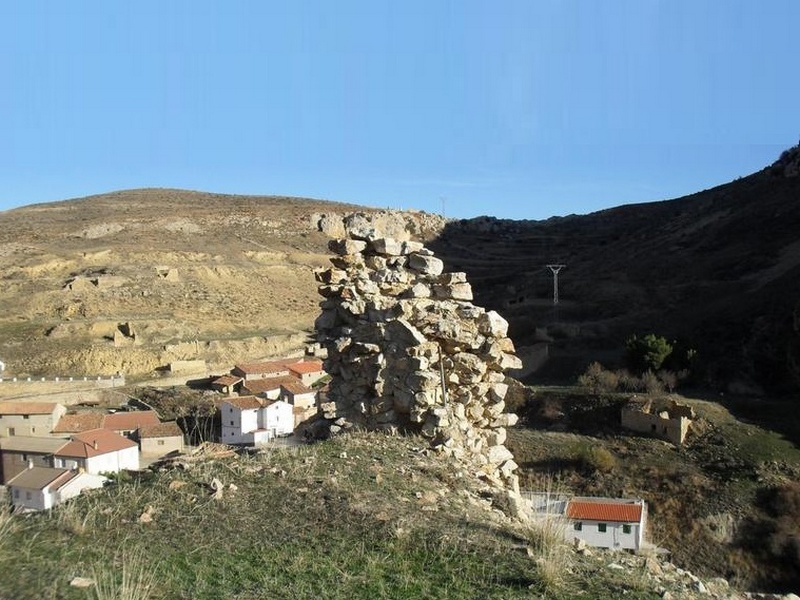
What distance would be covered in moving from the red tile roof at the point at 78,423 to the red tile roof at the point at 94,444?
3.29 metres

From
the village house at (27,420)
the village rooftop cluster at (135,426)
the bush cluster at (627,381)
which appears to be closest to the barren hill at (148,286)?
the village rooftop cluster at (135,426)

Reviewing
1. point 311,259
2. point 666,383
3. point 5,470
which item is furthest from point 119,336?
point 666,383

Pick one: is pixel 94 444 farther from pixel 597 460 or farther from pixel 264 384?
pixel 597 460

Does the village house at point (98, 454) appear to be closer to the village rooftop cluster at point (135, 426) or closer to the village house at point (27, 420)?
the village rooftop cluster at point (135, 426)

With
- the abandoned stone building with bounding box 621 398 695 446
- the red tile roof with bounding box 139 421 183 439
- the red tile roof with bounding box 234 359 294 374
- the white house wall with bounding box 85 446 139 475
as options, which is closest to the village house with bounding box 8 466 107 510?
the white house wall with bounding box 85 446 139 475

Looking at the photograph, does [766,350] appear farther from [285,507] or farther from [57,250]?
[57,250]

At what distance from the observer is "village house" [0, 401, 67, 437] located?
28.1m

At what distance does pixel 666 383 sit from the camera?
28.8 m

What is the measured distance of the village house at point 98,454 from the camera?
2217cm

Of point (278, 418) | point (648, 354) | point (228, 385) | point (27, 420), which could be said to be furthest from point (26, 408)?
point (648, 354)

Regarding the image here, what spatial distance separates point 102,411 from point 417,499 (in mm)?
29514

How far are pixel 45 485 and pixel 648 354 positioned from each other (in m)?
23.1

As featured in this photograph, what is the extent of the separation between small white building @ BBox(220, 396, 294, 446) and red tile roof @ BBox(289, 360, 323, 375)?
22.9 ft

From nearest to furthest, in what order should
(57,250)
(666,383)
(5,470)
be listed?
(5,470), (666,383), (57,250)
